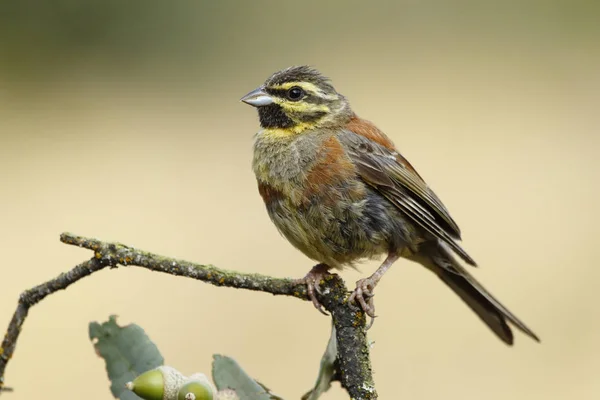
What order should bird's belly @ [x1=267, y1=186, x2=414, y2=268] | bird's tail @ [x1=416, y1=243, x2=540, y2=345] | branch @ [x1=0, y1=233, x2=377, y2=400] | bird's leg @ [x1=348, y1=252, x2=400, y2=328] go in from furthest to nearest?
1. bird's tail @ [x1=416, y1=243, x2=540, y2=345]
2. bird's belly @ [x1=267, y1=186, x2=414, y2=268]
3. bird's leg @ [x1=348, y1=252, x2=400, y2=328]
4. branch @ [x1=0, y1=233, x2=377, y2=400]

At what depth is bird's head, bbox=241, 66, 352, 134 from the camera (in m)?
5.13

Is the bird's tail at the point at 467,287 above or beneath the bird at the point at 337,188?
beneath

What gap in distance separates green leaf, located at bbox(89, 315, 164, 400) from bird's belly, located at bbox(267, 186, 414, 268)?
210cm

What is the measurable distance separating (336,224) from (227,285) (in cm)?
200

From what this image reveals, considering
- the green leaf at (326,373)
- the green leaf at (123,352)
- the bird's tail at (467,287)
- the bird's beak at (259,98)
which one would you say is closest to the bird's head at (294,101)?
the bird's beak at (259,98)

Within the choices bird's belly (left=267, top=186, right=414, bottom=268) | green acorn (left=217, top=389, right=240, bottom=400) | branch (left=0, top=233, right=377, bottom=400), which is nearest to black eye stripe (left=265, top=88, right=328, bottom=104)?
bird's belly (left=267, top=186, right=414, bottom=268)

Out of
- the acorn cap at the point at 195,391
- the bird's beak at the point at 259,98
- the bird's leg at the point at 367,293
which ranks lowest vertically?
the acorn cap at the point at 195,391

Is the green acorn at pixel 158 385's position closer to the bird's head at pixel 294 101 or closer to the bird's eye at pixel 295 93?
the bird's head at pixel 294 101

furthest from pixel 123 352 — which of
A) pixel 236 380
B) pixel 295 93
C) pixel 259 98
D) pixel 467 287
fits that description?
pixel 467 287

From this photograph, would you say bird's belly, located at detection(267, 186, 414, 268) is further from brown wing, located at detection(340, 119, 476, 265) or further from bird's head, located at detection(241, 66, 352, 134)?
bird's head, located at detection(241, 66, 352, 134)

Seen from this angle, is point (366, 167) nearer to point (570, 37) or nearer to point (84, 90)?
point (84, 90)

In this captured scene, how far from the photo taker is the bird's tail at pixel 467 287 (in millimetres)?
5328

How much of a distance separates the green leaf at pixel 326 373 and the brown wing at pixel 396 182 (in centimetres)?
219

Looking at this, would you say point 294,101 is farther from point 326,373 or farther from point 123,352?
point 123,352
